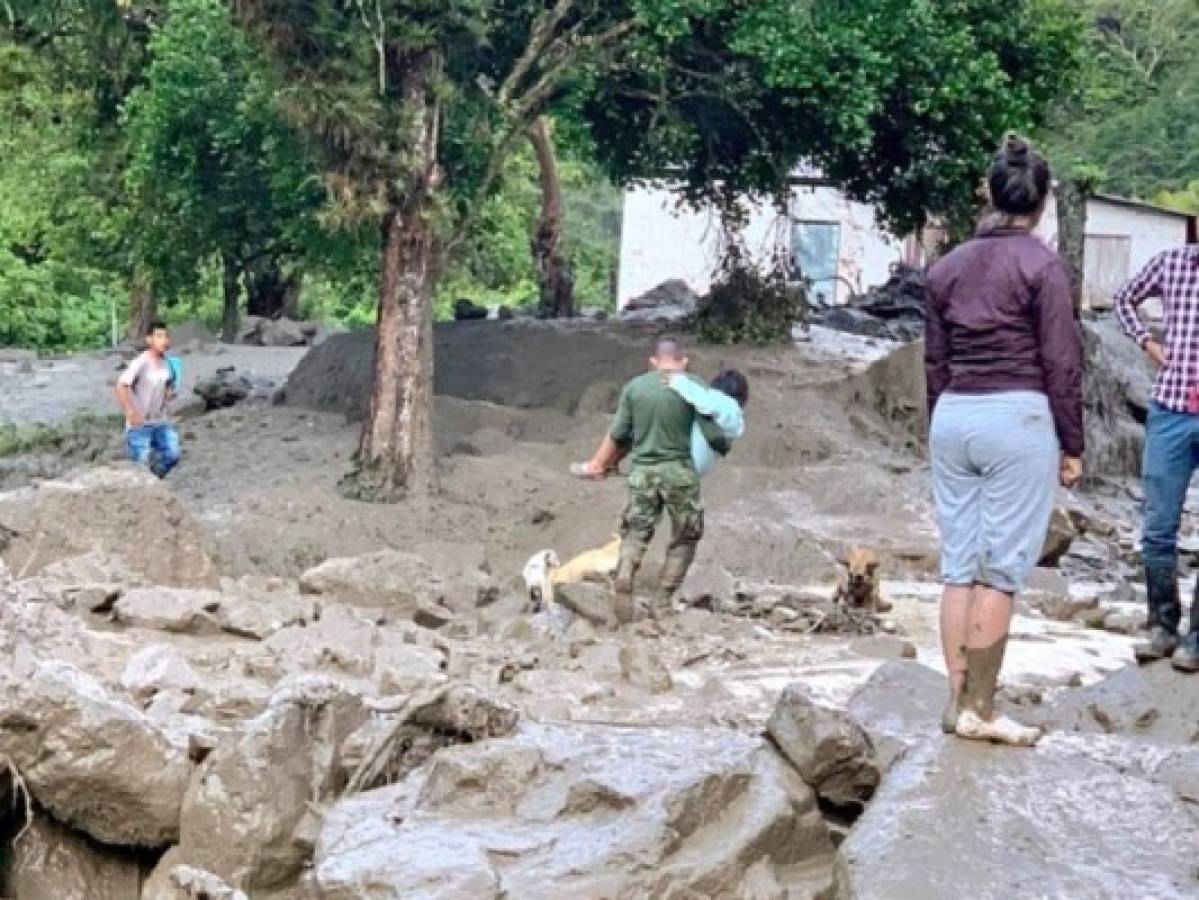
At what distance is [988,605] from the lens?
19.8 ft

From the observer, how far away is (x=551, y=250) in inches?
1058

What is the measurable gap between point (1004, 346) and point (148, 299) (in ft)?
99.5

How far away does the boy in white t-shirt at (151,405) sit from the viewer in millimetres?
16125

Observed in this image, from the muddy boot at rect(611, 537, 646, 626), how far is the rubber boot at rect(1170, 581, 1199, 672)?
14.2 feet

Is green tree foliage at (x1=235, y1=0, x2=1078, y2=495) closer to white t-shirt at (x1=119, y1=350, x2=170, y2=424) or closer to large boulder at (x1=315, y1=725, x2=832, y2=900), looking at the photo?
white t-shirt at (x1=119, y1=350, x2=170, y2=424)

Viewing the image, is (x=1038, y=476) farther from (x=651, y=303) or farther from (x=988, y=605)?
(x=651, y=303)

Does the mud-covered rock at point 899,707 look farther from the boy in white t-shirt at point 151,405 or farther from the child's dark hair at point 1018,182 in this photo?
the boy in white t-shirt at point 151,405

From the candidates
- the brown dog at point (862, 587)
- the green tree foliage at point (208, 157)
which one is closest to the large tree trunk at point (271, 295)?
the green tree foliage at point (208, 157)

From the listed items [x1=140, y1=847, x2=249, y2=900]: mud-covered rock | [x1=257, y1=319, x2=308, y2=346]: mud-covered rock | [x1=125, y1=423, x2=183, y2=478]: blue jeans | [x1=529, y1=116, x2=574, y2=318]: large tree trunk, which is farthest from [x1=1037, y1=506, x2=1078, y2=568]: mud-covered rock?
[x1=257, y1=319, x2=308, y2=346]: mud-covered rock

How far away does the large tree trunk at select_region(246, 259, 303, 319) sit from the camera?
111 feet

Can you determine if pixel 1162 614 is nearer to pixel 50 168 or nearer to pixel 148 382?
pixel 148 382

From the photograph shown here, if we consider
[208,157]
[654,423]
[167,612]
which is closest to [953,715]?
[167,612]

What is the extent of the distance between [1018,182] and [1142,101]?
40.6m

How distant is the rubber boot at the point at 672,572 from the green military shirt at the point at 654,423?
73 centimetres
